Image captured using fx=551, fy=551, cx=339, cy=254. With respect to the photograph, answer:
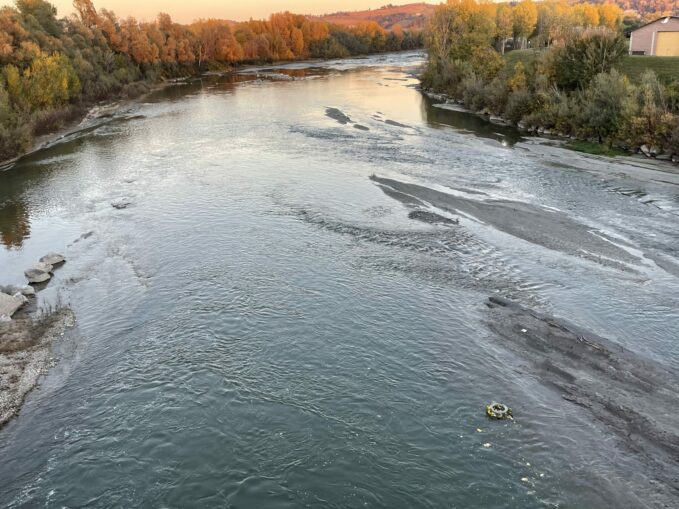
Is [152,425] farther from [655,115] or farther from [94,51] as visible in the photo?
[94,51]

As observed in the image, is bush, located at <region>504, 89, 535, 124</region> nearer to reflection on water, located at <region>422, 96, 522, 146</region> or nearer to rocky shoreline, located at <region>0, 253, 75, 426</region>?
reflection on water, located at <region>422, 96, 522, 146</region>

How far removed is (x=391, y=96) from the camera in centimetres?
6188

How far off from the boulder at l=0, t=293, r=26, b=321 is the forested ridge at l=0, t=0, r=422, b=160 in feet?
74.9

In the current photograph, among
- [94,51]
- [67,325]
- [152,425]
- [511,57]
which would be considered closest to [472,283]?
[152,425]

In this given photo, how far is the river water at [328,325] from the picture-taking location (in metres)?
10.5

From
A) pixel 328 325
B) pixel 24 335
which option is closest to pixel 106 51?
pixel 24 335

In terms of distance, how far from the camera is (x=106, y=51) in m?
73.8

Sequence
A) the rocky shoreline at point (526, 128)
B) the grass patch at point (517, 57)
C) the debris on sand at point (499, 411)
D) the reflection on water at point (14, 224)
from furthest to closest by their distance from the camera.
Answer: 1. the grass patch at point (517, 57)
2. the rocky shoreline at point (526, 128)
3. the reflection on water at point (14, 224)
4. the debris on sand at point (499, 411)

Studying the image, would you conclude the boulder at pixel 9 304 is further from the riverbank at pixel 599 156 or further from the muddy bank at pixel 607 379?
the riverbank at pixel 599 156

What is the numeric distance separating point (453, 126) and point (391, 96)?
19.0 metres

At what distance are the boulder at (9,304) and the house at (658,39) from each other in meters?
53.5

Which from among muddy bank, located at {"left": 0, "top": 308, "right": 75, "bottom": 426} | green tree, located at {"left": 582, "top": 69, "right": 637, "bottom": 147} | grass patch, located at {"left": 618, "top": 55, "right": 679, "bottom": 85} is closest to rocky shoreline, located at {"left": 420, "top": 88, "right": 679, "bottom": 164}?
green tree, located at {"left": 582, "top": 69, "right": 637, "bottom": 147}

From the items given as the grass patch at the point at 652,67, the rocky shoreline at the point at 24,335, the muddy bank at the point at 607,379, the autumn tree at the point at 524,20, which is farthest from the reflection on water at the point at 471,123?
the autumn tree at the point at 524,20

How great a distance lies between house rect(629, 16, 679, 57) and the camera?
4928 cm
